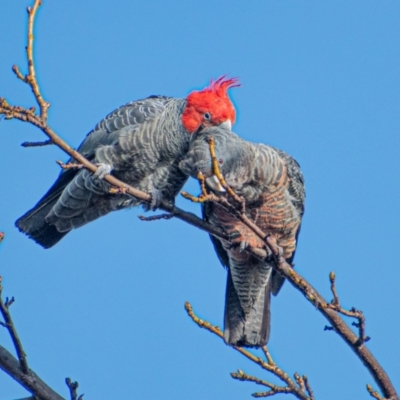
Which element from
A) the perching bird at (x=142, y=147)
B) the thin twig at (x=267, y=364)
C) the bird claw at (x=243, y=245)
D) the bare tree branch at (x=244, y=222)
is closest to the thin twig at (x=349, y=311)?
the bare tree branch at (x=244, y=222)

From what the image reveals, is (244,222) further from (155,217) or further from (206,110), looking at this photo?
(206,110)

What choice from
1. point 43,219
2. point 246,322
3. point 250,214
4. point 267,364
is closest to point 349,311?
point 267,364

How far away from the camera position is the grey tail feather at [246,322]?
24.8 feet

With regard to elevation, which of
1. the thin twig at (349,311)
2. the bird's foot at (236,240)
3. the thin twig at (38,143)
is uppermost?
the bird's foot at (236,240)

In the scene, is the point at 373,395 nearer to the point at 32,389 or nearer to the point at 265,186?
the point at 32,389

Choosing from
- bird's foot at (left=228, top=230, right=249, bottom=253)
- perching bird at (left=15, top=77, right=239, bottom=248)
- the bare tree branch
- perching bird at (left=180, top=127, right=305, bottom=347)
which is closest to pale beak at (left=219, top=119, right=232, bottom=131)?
perching bird at (left=15, top=77, right=239, bottom=248)

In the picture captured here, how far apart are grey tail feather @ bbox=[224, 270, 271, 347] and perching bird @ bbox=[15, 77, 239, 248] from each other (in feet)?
5.07

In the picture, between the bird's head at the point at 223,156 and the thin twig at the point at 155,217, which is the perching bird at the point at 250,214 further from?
the thin twig at the point at 155,217

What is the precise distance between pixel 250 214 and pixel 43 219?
2.62 m

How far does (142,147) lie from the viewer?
7.25 m

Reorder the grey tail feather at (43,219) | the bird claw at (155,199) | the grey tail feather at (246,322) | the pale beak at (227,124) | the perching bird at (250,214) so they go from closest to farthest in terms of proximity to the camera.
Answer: the perching bird at (250,214)
the bird claw at (155,199)
the pale beak at (227,124)
the grey tail feather at (246,322)
the grey tail feather at (43,219)

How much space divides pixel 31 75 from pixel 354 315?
8.72 feet

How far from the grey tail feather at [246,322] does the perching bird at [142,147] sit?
5.07 ft

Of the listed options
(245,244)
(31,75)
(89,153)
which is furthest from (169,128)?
(31,75)
